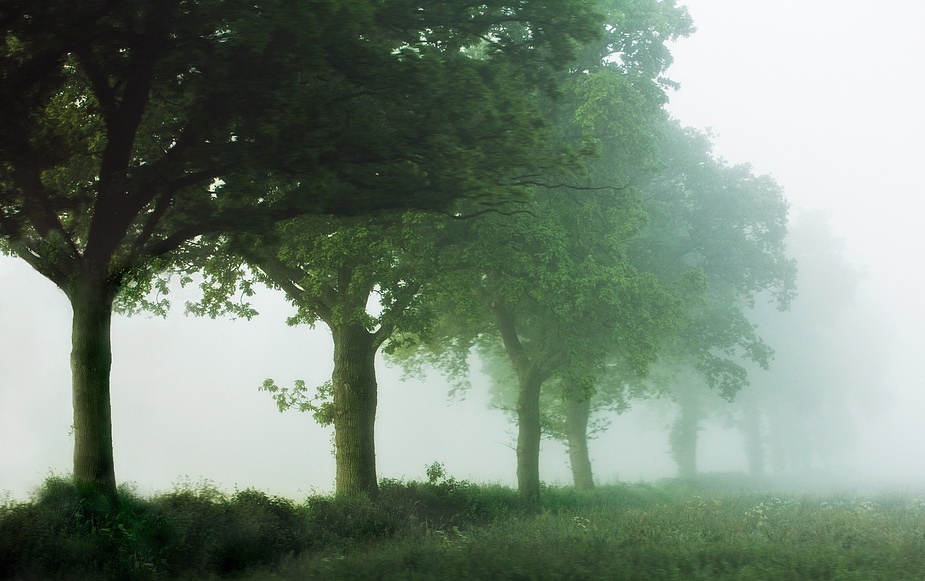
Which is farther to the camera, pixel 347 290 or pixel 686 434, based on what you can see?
pixel 686 434

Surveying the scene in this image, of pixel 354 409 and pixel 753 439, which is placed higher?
pixel 354 409

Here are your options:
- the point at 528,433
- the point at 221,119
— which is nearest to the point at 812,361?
the point at 528,433

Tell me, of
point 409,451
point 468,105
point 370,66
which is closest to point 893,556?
point 468,105

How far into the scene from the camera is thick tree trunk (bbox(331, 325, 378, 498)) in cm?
2002

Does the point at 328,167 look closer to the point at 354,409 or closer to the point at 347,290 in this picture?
the point at 347,290

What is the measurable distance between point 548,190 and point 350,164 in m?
10.2

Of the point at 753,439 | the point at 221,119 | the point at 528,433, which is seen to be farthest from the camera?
the point at 753,439

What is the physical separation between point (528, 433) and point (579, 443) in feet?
24.0

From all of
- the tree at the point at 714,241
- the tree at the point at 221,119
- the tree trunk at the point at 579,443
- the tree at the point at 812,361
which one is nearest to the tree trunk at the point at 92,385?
the tree at the point at 221,119

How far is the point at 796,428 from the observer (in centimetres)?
7069

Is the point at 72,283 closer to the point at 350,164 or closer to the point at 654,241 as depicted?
the point at 350,164

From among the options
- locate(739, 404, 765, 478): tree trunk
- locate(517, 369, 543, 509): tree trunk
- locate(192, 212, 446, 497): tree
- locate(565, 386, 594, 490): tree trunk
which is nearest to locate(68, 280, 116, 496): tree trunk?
locate(192, 212, 446, 497): tree

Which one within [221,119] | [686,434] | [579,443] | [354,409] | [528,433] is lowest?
[579,443]

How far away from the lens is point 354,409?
2034cm
